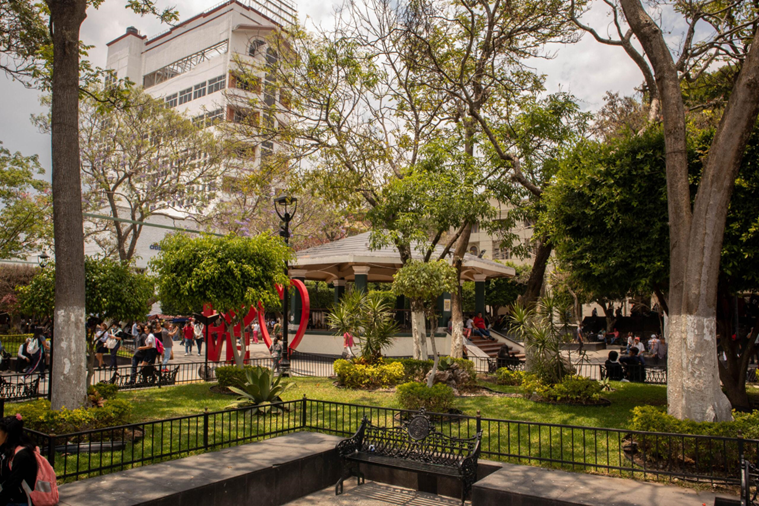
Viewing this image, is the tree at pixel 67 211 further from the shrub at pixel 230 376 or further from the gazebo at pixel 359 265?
the gazebo at pixel 359 265

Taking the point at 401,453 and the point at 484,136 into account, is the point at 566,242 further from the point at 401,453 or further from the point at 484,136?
the point at 401,453

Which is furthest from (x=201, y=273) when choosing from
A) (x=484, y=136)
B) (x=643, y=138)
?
(x=643, y=138)

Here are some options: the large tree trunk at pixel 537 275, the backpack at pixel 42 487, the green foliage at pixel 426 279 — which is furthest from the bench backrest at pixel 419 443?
the large tree trunk at pixel 537 275

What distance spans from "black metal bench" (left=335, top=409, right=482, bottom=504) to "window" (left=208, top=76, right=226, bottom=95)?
4027cm

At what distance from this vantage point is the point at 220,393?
13578mm

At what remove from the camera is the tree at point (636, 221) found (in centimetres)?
939

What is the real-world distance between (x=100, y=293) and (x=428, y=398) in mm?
7443

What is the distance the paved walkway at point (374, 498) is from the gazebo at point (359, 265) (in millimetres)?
13304

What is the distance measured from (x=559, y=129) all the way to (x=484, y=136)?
2.41m

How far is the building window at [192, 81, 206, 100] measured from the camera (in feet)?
145

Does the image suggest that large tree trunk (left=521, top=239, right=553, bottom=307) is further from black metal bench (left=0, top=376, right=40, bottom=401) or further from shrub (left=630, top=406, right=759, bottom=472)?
black metal bench (left=0, top=376, right=40, bottom=401)

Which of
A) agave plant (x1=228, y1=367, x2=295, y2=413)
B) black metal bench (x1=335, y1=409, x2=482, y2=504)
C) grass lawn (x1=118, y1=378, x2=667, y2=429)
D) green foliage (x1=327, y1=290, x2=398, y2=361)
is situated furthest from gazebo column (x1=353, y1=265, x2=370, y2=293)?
black metal bench (x1=335, y1=409, x2=482, y2=504)

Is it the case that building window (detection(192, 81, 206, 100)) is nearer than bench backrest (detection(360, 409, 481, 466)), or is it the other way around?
bench backrest (detection(360, 409, 481, 466))

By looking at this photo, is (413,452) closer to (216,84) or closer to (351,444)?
(351,444)
